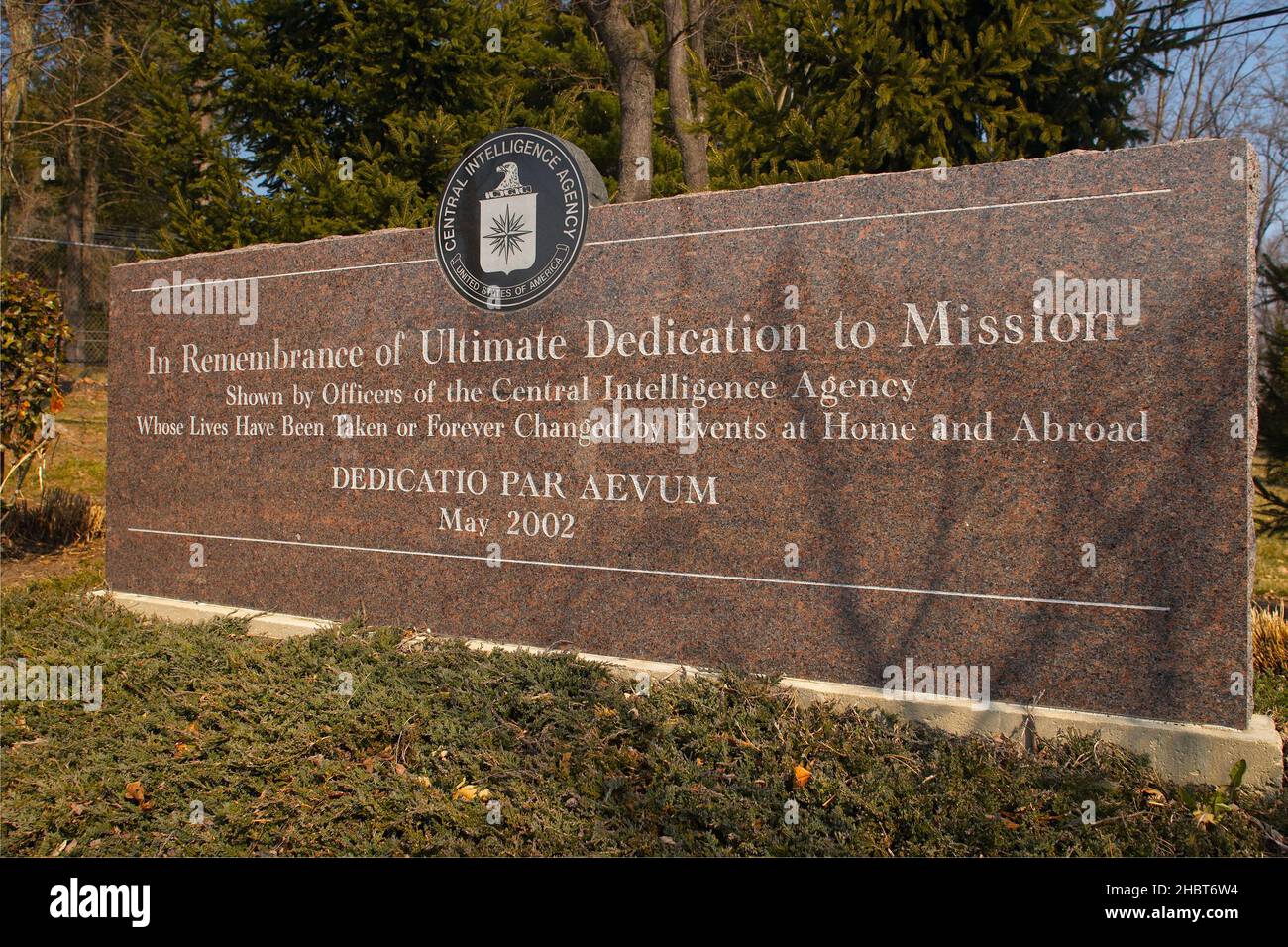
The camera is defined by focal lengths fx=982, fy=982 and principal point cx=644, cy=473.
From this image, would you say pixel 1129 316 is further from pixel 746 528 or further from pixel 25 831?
pixel 25 831

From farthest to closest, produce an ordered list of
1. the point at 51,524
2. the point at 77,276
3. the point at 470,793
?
the point at 77,276 < the point at 51,524 < the point at 470,793

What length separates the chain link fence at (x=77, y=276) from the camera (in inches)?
677

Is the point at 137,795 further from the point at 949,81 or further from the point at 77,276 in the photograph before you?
the point at 77,276

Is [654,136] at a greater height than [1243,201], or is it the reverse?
[654,136]

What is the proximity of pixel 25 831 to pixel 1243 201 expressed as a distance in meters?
5.13

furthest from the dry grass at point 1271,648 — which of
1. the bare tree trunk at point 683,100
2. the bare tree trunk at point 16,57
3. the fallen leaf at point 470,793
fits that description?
the bare tree trunk at point 16,57

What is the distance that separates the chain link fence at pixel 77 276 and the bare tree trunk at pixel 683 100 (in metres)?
9.19

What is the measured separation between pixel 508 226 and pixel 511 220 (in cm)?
3

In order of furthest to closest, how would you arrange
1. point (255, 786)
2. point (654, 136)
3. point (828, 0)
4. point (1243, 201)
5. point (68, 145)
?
point (68, 145)
point (654, 136)
point (828, 0)
point (255, 786)
point (1243, 201)

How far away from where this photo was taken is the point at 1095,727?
3734mm

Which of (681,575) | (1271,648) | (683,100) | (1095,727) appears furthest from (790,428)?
(683,100)

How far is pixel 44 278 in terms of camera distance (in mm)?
17266

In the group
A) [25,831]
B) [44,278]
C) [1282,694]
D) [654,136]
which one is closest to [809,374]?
[1282,694]

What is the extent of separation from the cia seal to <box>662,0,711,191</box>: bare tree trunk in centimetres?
725
